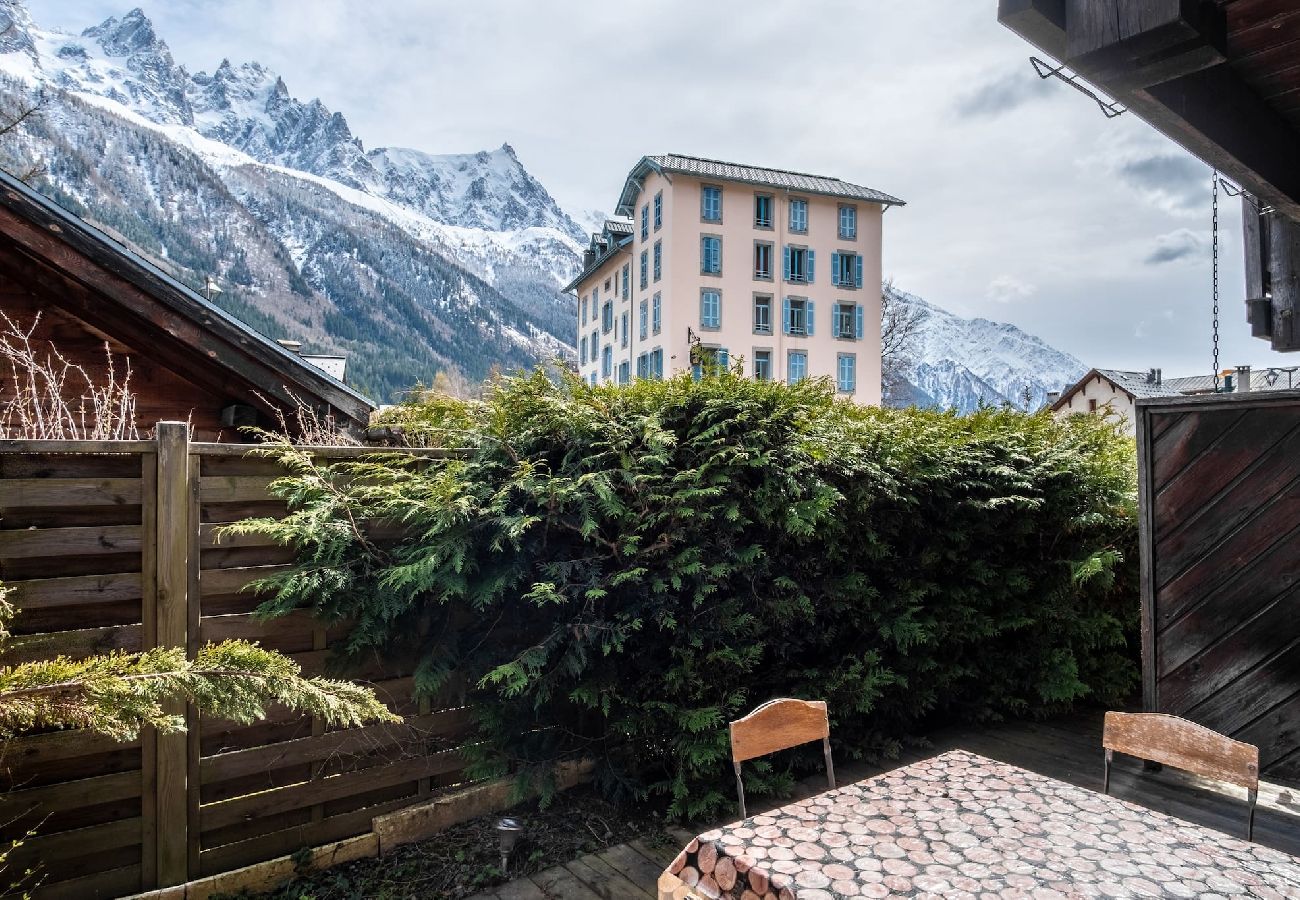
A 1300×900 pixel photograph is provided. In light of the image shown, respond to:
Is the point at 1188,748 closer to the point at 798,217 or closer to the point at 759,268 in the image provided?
the point at 759,268

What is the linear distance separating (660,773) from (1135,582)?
392 centimetres

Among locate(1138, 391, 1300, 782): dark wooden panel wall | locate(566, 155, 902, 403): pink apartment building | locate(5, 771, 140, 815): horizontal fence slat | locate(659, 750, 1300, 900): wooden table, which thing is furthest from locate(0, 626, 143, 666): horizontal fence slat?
locate(566, 155, 902, 403): pink apartment building

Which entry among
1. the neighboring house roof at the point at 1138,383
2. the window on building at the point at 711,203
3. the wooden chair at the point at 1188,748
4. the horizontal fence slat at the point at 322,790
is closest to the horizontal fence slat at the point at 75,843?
the horizontal fence slat at the point at 322,790

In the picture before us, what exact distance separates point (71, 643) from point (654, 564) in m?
2.28

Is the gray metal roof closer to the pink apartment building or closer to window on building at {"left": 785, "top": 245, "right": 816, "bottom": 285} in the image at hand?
the pink apartment building

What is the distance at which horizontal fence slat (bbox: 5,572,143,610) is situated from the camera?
2414 mm

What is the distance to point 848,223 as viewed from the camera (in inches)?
1156

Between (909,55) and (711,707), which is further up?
(909,55)

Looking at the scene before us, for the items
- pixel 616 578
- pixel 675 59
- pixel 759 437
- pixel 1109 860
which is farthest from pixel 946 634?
pixel 675 59

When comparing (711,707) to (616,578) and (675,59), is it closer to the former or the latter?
(616,578)

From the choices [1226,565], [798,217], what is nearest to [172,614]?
[1226,565]

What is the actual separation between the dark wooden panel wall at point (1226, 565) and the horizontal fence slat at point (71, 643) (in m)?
5.08

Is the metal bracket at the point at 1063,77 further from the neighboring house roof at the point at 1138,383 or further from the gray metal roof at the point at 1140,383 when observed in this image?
the neighboring house roof at the point at 1138,383

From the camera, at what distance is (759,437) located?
3361 millimetres
